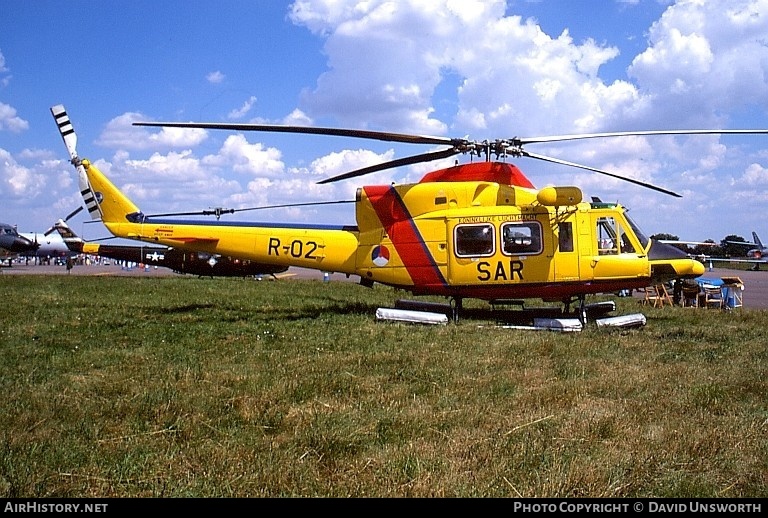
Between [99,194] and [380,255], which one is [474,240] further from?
[99,194]

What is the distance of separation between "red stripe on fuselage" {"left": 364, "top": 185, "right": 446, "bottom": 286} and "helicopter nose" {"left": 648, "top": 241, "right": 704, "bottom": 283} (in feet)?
13.2

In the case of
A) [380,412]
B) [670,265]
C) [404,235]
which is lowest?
[380,412]

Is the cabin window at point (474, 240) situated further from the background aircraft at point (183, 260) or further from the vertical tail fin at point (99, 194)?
the background aircraft at point (183, 260)

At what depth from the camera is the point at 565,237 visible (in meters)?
12.2

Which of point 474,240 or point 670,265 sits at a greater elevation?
point 474,240

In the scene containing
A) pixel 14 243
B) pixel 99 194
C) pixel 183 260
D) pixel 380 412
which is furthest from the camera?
A: pixel 14 243

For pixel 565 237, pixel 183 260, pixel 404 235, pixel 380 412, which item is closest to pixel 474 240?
pixel 404 235

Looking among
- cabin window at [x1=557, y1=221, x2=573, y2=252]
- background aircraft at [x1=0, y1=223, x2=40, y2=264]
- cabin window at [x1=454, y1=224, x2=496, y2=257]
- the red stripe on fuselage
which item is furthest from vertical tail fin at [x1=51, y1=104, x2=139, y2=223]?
background aircraft at [x1=0, y1=223, x2=40, y2=264]

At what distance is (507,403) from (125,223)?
11.6 metres

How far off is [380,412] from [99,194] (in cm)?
1195

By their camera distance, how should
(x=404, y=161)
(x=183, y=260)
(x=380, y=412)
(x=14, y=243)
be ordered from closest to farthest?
(x=380, y=412) → (x=404, y=161) → (x=183, y=260) → (x=14, y=243)

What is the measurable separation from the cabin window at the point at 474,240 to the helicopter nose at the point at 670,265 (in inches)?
120

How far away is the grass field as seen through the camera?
13.7ft

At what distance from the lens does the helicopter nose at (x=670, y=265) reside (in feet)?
39.7
